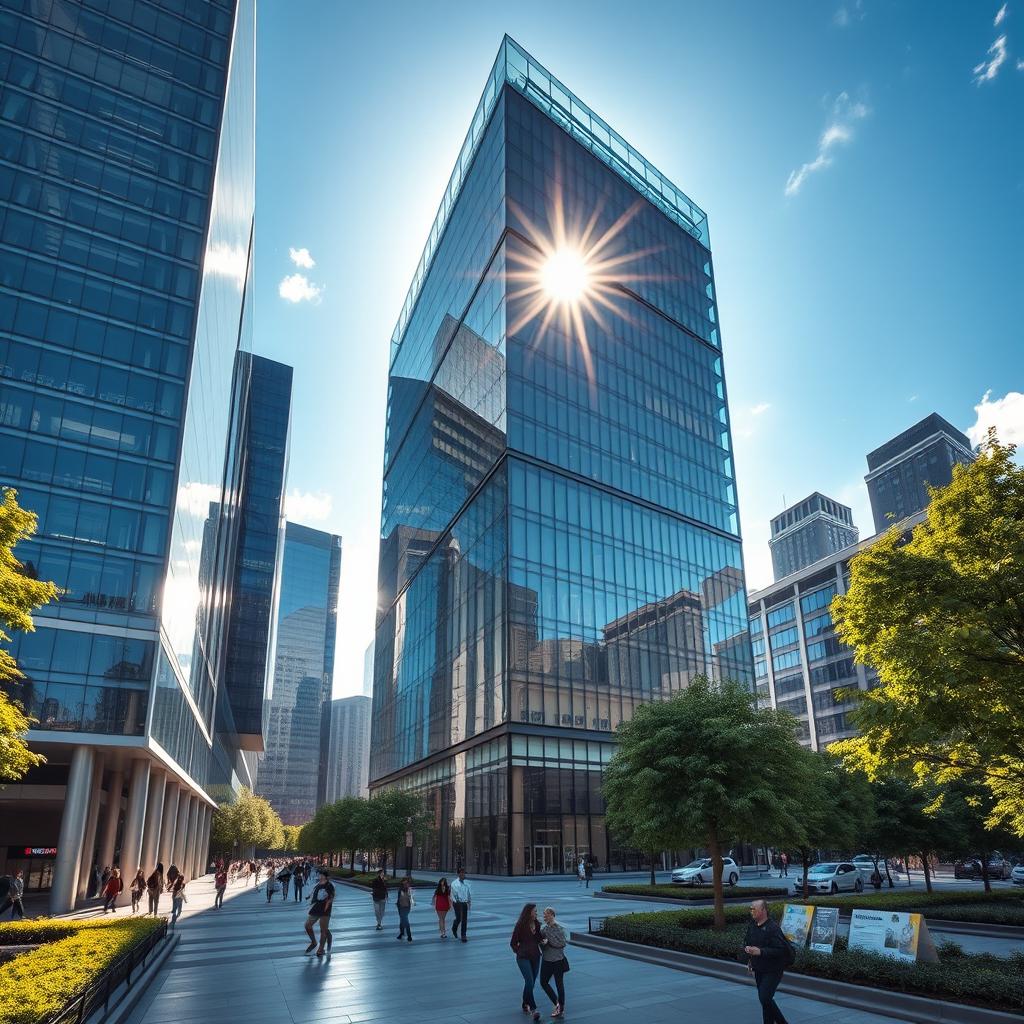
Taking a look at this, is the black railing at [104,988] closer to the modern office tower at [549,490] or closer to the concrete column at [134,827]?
the concrete column at [134,827]

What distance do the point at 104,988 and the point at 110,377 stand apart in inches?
1370

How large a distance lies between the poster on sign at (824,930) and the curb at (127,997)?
12.3 m

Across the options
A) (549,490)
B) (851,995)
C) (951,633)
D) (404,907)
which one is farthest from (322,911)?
(549,490)

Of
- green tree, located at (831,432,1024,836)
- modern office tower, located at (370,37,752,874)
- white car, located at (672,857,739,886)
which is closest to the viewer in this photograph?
green tree, located at (831,432,1024,836)

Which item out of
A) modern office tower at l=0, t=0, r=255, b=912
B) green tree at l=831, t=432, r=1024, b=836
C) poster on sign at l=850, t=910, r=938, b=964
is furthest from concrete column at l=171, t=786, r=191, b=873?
green tree at l=831, t=432, r=1024, b=836

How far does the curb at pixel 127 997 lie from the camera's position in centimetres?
1096

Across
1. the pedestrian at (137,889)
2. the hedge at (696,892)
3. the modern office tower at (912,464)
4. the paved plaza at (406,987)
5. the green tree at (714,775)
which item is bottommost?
the hedge at (696,892)

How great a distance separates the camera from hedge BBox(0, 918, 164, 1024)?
878 centimetres

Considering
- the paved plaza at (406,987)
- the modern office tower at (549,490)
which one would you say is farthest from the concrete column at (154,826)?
the modern office tower at (549,490)

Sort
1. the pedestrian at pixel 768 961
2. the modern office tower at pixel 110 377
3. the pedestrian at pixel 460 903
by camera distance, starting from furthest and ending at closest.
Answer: the modern office tower at pixel 110 377
the pedestrian at pixel 460 903
the pedestrian at pixel 768 961

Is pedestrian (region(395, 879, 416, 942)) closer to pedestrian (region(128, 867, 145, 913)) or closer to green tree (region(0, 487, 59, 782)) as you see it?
green tree (region(0, 487, 59, 782))

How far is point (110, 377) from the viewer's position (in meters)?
38.6

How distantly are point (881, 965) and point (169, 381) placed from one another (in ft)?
135

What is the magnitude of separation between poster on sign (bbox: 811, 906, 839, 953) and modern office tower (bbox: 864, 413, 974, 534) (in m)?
177
